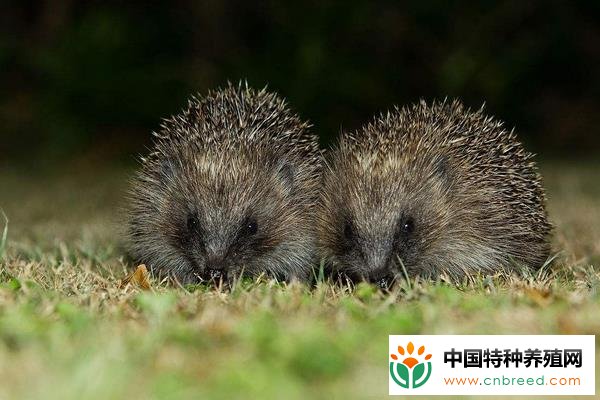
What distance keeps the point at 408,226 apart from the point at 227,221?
42.3 inches

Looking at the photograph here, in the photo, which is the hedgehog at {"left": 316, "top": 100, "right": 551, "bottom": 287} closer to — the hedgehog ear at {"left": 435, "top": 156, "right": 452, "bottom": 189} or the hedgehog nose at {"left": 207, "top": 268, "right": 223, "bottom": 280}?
the hedgehog ear at {"left": 435, "top": 156, "right": 452, "bottom": 189}

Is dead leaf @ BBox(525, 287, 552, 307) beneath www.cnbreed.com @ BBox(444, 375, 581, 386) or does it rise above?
above

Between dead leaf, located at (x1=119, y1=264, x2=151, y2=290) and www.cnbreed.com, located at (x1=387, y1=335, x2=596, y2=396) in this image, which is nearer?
www.cnbreed.com, located at (x1=387, y1=335, x2=596, y2=396)

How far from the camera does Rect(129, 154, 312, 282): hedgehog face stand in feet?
16.5

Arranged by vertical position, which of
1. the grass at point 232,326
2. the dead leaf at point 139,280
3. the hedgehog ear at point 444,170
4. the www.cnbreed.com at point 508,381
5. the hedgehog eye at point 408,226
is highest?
the hedgehog ear at point 444,170

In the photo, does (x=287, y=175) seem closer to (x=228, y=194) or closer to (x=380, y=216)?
(x=228, y=194)

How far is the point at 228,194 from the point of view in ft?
16.9

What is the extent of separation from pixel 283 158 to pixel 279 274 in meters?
0.75

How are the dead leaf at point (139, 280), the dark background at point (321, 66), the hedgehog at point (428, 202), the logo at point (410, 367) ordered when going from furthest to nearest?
the dark background at point (321, 66) → the hedgehog at point (428, 202) → the dead leaf at point (139, 280) → the logo at point (410, 367)

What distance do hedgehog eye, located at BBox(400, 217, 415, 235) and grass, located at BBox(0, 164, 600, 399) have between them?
517mm

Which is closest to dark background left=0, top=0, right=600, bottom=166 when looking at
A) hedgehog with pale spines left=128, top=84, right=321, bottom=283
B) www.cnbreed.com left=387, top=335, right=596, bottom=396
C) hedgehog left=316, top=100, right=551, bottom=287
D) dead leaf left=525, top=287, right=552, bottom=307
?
hedgehog with pale spines left=128, top=84, right=321, bottom=283

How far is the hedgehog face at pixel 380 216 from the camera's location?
4.88 m

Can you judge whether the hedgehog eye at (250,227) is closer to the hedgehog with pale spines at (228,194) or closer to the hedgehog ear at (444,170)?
the hedgehog with pale spines at (228,194)

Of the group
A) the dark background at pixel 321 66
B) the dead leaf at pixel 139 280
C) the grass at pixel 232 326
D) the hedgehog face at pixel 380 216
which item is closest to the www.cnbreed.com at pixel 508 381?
the grass at pixel 232 326
